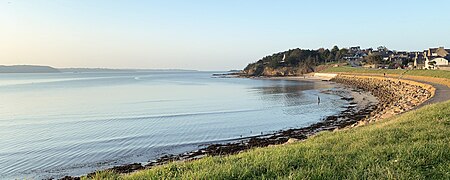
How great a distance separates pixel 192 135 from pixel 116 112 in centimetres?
1215

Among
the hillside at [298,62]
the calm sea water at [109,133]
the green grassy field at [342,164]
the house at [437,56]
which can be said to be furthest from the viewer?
the hillside at [298,62]

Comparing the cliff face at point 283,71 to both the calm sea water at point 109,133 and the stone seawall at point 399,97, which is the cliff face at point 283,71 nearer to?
the stone seawall at point 399,97

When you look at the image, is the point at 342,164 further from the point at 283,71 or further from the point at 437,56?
the point at 283,71

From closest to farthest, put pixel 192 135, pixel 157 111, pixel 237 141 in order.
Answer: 1. pixel 237 141
2. pixel 192 135
3. pixel 157 111

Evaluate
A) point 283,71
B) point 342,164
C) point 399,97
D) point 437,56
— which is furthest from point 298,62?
point 342,164

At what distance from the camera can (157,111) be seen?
2741 centimetres

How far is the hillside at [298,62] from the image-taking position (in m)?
119

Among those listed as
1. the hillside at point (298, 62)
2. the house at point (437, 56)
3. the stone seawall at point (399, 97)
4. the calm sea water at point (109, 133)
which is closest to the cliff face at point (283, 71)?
the hillside at point (298, 62)

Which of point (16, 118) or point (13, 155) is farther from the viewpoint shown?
point (16, 118)

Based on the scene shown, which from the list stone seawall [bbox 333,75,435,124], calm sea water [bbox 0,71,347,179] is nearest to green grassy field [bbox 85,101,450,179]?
calm sea water [bbox 0,71,347,179]

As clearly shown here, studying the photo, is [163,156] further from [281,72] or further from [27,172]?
[281,72]

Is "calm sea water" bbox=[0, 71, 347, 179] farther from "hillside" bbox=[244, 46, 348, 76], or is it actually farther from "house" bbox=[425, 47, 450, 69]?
"hillside" bbox=[244, 46, 348, 76]

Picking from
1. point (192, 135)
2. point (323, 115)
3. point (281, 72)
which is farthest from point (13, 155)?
point (281, 72)

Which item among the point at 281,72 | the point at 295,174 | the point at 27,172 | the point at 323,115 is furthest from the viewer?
the point at 281,72
